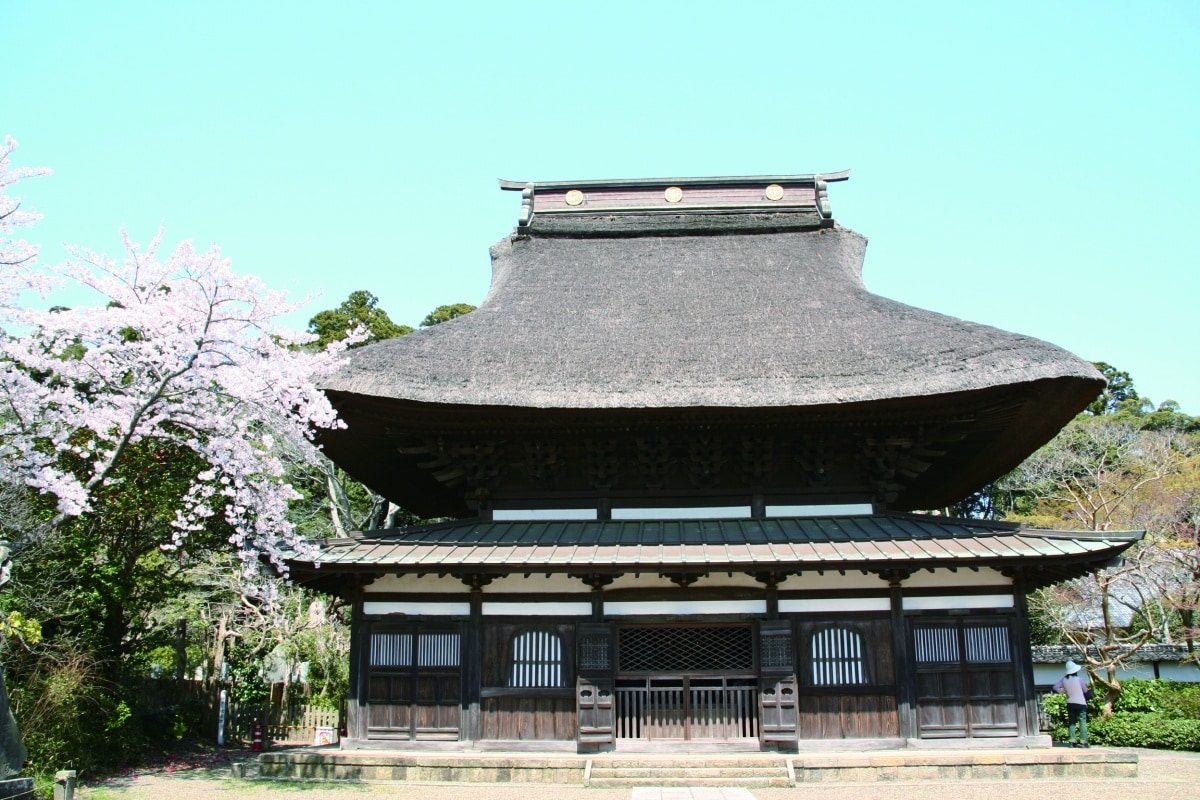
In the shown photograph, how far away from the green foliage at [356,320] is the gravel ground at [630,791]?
2136 cm

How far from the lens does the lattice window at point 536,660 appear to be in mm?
10234

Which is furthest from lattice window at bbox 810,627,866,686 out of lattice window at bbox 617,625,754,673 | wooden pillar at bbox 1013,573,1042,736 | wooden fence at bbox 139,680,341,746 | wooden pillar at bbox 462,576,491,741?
wooden fence at bbox 139,680,341,746

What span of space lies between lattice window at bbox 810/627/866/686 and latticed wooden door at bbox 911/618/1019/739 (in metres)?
0.65

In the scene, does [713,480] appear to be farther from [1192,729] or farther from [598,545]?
[1192,729]

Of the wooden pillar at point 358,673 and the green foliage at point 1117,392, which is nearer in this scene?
the wooden pillar at point 358,673

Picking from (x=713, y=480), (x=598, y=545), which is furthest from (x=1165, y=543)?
(x=598, y=545)

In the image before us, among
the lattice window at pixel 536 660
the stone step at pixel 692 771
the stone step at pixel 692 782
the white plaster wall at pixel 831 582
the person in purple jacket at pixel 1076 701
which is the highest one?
the white plaster wall at pixel 831 582

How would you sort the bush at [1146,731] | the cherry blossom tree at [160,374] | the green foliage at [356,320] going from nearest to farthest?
1. the cherry blossom tree at [160,374]
2. the bush at [1146,731]
3. the green foliage at [356,320]

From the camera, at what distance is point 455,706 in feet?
33.5

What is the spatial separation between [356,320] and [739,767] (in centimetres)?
2416

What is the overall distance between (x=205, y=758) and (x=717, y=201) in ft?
42.2

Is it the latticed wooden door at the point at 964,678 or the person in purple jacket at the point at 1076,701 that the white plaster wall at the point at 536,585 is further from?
the person in purple jacket at the point at 1076,701

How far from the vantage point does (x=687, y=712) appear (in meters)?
10.1

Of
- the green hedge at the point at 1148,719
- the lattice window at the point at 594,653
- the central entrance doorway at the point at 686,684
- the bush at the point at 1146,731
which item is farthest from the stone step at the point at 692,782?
the bush at the point at 1146,731
